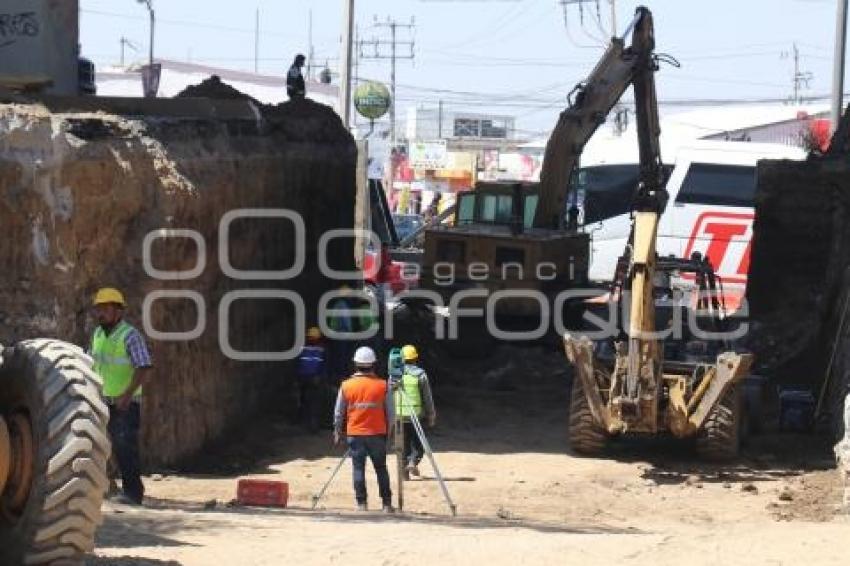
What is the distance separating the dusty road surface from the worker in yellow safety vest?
297 millimetres

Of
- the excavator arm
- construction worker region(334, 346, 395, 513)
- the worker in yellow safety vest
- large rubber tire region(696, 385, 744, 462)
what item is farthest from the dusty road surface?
the excavator arm

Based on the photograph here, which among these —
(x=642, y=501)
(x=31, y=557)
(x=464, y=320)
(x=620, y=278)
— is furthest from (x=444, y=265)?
(x=31, y=557)

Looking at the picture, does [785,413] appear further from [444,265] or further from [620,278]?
[444,265]

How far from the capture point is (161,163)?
16.1 meters

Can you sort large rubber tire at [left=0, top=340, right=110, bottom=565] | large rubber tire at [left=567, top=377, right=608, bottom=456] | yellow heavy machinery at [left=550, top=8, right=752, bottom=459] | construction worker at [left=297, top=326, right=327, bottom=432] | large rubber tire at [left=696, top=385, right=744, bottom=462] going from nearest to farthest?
large rubber tire at [left=0, top=340, right=110, bottom=565]
yellow heavy machinery at [left=550, top=8, right=752, bottom=459]
large rubber tire at [left=696, top=385, right=744, bottom=462]
large rubber tire at [left=567, top=377, right=608, bottom=456]
construction worker at [left=297, top=326, right=327, bottom=432]

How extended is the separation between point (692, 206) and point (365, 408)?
2120 cm

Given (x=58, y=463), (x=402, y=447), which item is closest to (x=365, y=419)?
(x=402, y=447)

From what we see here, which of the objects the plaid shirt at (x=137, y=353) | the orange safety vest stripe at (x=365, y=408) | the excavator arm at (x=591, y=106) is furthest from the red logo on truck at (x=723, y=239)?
the plaid shirt at (x=137, y=353)

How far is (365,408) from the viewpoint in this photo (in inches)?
561

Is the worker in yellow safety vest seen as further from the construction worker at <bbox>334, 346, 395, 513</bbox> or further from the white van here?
the white van

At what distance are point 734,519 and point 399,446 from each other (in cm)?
324

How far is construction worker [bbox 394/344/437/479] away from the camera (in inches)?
639

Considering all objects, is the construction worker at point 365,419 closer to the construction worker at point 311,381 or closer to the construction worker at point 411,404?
the construction worker at point 411,404

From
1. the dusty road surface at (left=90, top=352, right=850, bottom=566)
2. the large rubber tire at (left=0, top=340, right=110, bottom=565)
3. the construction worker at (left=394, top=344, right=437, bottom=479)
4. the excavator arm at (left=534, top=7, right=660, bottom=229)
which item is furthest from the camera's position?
the excavator arm at (left=534, top=7, right=660, bottom=229)
